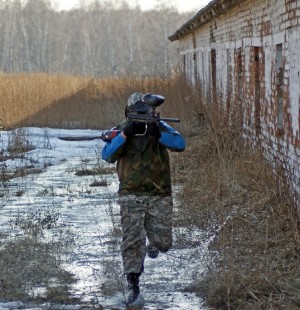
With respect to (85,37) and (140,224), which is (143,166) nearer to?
(140,224)

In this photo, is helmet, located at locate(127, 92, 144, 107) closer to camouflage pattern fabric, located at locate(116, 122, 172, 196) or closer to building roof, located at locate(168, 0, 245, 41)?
camouflage pattern fabric, located at locate(116, 122, 172, 196)

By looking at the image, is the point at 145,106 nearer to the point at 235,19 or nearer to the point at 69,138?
A: the point at 235,19

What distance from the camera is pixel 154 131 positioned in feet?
19.5

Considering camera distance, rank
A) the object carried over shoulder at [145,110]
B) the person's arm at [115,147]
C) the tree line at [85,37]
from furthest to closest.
Result: the tree line at [85,37] → the object carried over shoulder at [145,110] → the person's arm at [115,147]

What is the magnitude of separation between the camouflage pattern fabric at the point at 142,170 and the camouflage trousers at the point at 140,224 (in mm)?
60

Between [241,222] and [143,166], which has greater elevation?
[143,166]

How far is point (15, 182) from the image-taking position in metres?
13.2

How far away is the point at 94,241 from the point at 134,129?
2866mm

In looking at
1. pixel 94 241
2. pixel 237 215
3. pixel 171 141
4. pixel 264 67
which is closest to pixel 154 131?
pixel 171 141

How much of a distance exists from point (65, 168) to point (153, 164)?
9470 mm

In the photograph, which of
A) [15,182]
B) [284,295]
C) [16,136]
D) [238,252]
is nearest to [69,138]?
[16,136]

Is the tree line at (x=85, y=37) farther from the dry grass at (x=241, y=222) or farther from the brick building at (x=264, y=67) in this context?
the dry grass at (x=241, y=222)

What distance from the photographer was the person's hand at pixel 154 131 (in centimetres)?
593

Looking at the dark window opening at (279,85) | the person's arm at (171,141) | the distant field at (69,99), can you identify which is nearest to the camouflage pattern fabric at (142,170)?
the person's arm at (171,141)
